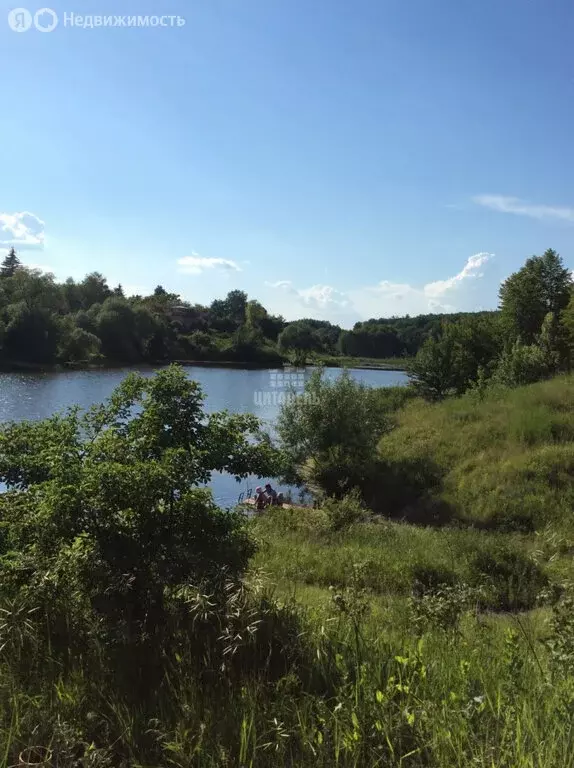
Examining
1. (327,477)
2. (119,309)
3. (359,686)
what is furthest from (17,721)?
(119,309)

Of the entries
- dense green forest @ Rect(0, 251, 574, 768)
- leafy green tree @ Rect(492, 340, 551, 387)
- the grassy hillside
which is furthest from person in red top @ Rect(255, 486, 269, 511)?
leafy green tree @ Rect(492, 340, 551, 387)

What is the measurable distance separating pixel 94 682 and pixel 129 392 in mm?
2551

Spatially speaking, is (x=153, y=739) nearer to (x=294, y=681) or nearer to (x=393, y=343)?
(x=294, y=681)

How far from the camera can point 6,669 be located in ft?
10.2

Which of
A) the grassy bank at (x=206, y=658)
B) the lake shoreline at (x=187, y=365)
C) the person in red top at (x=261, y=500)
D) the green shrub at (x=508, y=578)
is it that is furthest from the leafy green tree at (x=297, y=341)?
the grassy bank at (x=206, y=658)

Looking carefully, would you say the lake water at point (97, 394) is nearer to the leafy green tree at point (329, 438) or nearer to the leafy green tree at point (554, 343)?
the leafy green tree at point (329, 438)

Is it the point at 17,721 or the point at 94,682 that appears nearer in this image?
the point at 17,721

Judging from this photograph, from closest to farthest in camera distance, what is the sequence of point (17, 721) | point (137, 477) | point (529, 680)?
point (17, 721)
point (529, 680)
point (137, 477)

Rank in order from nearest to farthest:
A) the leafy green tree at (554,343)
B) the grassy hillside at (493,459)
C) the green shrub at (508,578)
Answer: the green shrub at (508,578) < the grassy hillside at (493,459) < the leafy green tree at (554,343)

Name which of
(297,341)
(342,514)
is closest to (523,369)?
(342,514)

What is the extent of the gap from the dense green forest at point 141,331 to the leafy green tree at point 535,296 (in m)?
3.15

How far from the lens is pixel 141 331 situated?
7612cm

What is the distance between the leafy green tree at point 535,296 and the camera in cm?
4459

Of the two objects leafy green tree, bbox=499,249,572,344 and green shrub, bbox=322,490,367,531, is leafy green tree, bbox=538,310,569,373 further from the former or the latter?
green shrub, bbox=322,490,367,531
